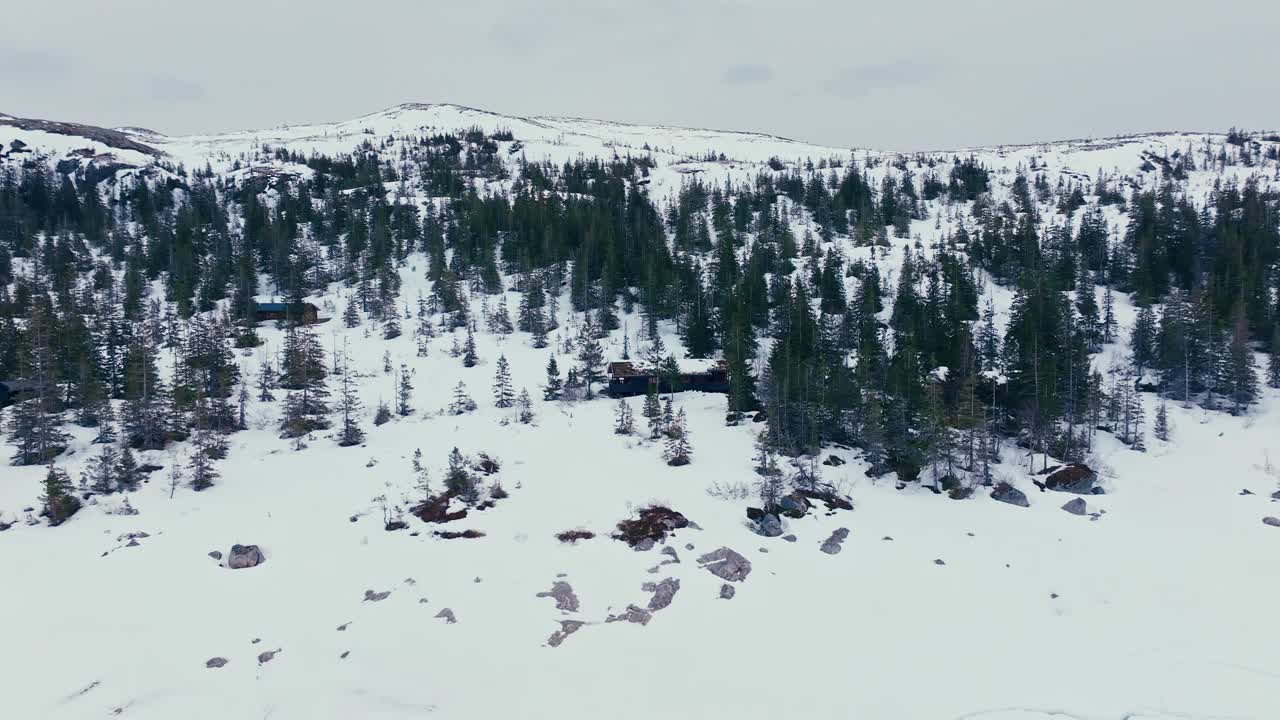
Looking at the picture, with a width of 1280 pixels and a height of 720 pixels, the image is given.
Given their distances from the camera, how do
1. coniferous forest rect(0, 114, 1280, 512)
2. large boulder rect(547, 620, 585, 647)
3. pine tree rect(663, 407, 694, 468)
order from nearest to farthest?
large boulder rect(547, 620, 585, 647) → pine tree rect(663, 407, 694, 468) → coniferous forest rect(0, 114, 1280, 512)

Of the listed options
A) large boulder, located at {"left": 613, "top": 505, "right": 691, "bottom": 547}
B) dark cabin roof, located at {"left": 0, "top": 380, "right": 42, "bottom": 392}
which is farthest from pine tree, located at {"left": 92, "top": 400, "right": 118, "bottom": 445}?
large boulder, located at {"left": 613, "top": 505, "right": 691, "bottom": 547}

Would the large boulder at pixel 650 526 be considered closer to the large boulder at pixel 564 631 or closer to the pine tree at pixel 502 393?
the large boulder at pixel 564 631

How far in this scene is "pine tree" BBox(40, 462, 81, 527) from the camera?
2653 cm

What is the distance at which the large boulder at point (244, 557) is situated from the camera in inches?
932

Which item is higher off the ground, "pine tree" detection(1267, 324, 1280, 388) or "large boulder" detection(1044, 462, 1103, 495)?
"pine tree" detection(1267, 324, 1280, 388)

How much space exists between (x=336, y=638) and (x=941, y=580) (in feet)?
73.3

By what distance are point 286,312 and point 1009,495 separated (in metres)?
77.5

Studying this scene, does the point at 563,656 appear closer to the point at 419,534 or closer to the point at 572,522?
the point at 572,522

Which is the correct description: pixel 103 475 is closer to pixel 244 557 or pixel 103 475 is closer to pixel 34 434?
pixel 34 434

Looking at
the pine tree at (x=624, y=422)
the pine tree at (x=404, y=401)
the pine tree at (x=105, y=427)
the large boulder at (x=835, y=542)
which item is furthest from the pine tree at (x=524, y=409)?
the pine tree at (x=105, y=427)

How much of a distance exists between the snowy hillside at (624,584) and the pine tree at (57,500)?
554 mm

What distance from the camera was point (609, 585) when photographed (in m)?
22.5

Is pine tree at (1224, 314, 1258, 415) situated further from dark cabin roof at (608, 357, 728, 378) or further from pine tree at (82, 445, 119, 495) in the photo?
pine tree at (82, 445, 119, 495)

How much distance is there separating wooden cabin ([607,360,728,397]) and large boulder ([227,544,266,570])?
29899mm
